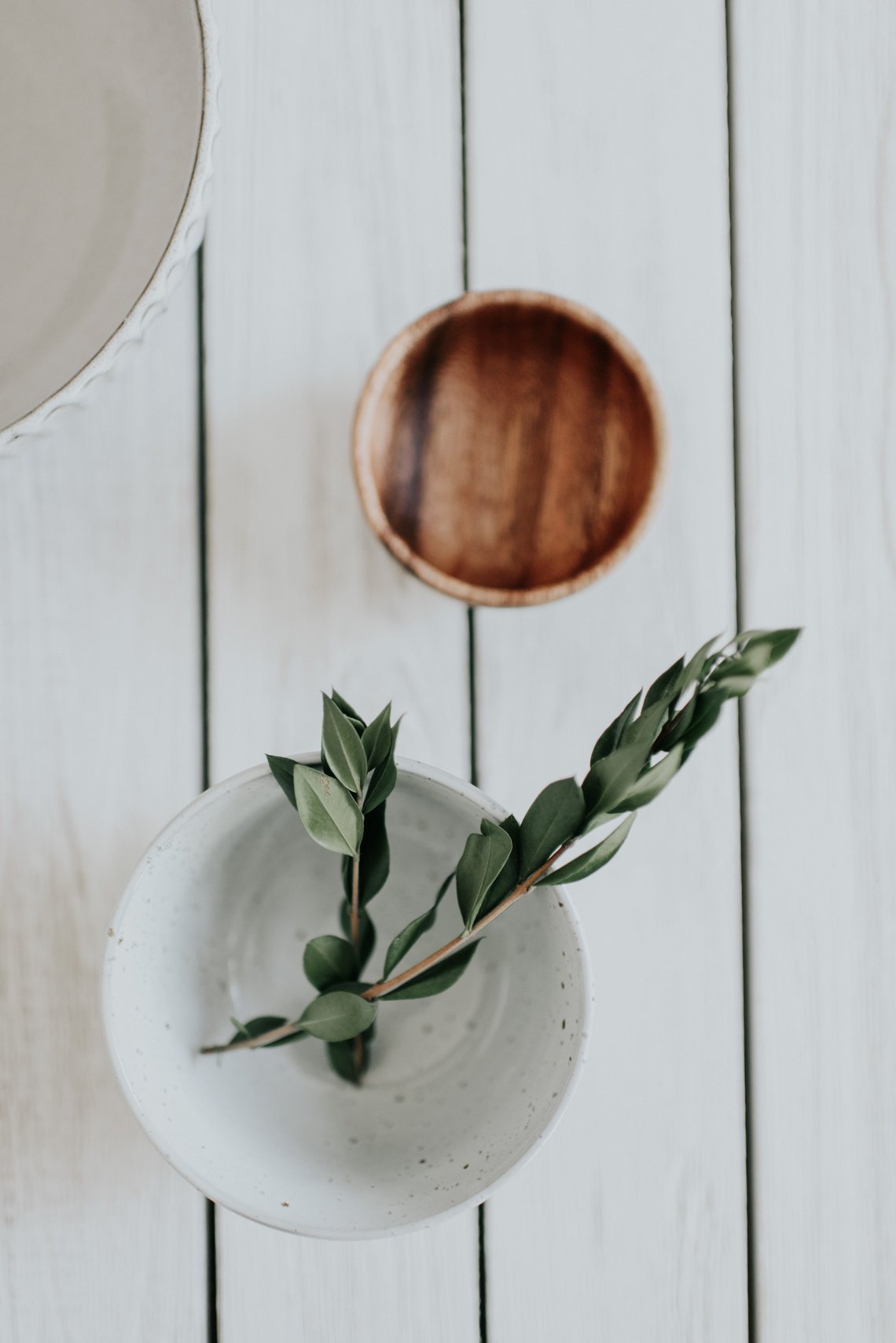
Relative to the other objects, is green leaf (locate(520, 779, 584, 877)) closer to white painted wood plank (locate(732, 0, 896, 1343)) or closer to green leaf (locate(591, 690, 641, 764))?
green leaf (locate(591, 690, 641, 764))

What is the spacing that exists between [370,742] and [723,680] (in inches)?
5.1

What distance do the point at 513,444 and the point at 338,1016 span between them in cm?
29

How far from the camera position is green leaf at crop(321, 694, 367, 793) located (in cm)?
36

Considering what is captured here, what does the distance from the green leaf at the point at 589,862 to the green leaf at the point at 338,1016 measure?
0.08 metres

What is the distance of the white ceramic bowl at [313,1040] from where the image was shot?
401 mm

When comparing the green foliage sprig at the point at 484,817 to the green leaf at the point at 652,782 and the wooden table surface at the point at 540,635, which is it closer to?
the green leaf at the point at 652,782

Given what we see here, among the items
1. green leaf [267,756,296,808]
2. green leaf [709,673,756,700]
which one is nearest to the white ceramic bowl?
green leaf [267,756,296,808]

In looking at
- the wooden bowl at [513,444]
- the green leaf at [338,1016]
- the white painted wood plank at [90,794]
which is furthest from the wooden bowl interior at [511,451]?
the green leaf at [338,1016]

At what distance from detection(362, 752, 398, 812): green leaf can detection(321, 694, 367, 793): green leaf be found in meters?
0.01

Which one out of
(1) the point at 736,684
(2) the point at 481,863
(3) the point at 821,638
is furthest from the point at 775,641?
(3) the point at 821,638

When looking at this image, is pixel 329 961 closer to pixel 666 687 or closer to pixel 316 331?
pixel 666 687

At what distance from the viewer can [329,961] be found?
418 millimetres

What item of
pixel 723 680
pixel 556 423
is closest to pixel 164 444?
pixel 556 423

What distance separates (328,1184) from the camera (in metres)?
0.42
